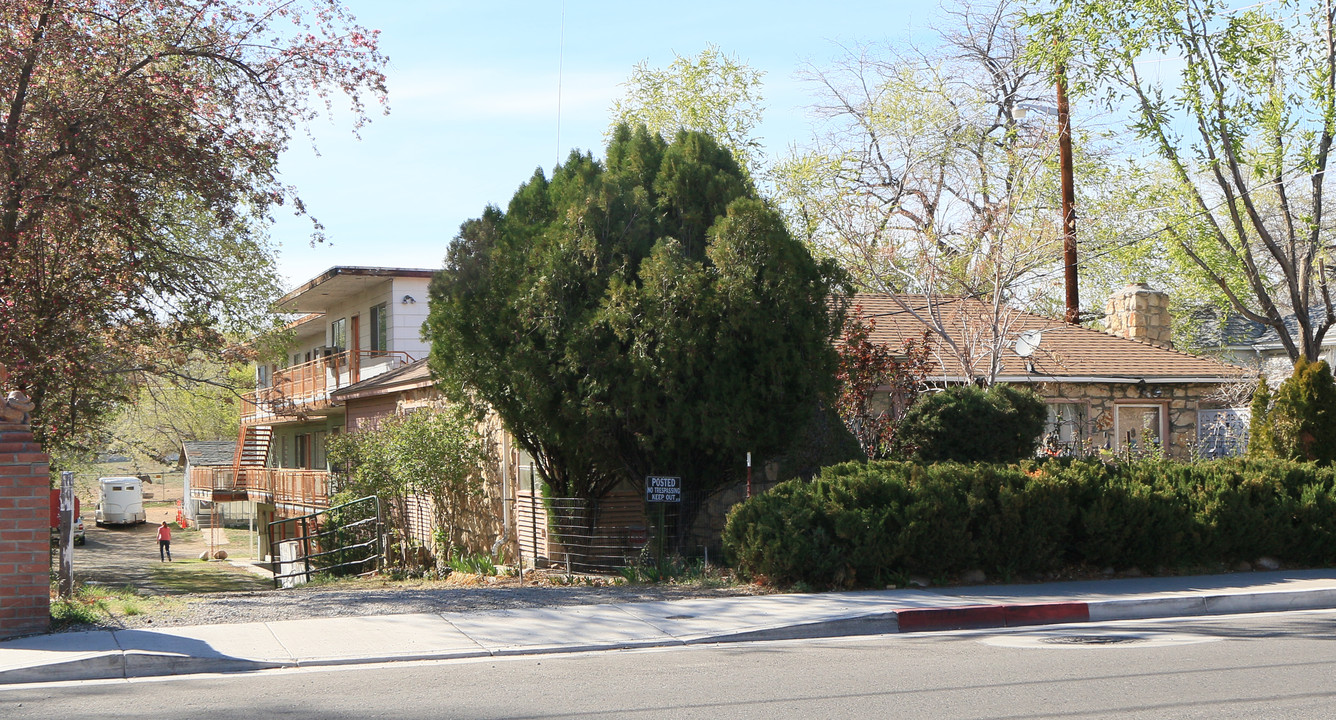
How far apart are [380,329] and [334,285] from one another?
5.90 ft

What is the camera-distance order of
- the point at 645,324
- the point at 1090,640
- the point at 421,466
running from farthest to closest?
the point at 421,466 < the point at 645,324 < the point at 1090,640

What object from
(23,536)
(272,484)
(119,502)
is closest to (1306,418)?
(23,536)

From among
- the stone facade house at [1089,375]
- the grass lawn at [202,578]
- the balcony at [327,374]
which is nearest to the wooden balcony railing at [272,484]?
the balcony at [327,374]

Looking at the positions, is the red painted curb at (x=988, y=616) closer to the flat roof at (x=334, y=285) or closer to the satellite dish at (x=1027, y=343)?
the satellite dish at (x=1027, y=343)

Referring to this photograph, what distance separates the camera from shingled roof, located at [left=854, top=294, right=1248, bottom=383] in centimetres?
2017

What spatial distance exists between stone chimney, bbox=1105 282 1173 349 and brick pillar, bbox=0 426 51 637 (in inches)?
814

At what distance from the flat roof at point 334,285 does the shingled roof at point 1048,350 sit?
12395mm

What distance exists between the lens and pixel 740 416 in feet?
44.1

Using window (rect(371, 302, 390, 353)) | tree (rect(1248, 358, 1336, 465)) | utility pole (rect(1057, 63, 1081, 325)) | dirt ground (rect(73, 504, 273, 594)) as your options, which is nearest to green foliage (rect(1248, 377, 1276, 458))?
tree (rect(1248, 358, 1336, 465))

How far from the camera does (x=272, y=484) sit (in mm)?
31812

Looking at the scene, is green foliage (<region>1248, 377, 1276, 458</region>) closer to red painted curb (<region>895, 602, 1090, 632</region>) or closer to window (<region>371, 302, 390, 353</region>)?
red painted curb (<region>895, 602, 1090, 632</region>)

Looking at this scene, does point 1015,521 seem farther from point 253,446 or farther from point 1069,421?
point 253,446

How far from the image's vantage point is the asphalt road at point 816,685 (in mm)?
6902

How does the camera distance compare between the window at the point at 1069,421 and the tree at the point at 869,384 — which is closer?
the tree at the point at 869,384
